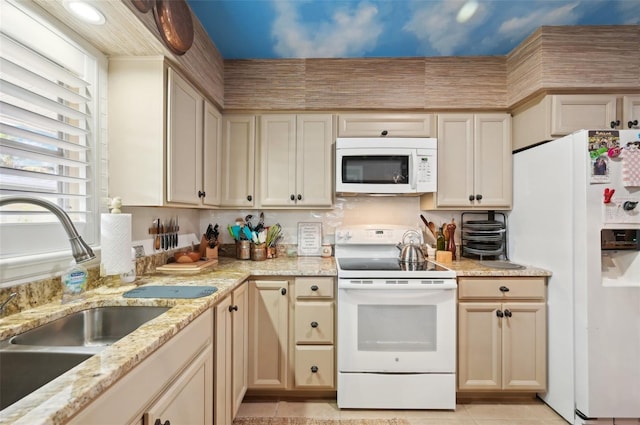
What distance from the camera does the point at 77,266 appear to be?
1.34 m

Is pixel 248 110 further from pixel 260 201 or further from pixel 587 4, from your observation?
pixel 587 4

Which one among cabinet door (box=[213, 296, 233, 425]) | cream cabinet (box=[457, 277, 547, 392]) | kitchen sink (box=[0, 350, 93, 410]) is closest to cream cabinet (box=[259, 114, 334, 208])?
cabinet door (box=[213, 296, 233, 425])

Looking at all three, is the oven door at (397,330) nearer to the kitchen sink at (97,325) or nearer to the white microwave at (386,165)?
the white microwave at (386,165)

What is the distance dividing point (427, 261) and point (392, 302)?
60 centimetres

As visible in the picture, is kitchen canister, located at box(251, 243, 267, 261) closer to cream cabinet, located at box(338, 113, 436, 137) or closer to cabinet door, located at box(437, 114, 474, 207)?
cream cabinet, located at box(338, 113, 436, 137)

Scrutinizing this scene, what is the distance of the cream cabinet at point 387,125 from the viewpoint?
7.77 feet

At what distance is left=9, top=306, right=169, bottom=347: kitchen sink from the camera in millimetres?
1114

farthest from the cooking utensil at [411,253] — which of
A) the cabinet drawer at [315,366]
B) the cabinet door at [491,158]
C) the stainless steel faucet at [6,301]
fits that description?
the stainless steel faucet at [6,301]

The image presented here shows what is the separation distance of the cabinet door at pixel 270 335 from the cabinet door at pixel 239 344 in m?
0.06

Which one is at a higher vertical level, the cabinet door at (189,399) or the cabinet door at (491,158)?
the cabinet door at (491,158)

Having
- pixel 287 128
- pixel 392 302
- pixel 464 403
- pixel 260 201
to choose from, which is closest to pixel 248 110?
pixel 287 128

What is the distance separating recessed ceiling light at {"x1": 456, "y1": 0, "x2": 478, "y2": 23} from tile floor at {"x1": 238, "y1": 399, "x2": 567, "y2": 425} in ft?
8.35

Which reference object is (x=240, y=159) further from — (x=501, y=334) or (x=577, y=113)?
(x=577, y=113)

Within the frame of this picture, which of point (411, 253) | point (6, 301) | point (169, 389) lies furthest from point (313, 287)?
point (6, 301)
